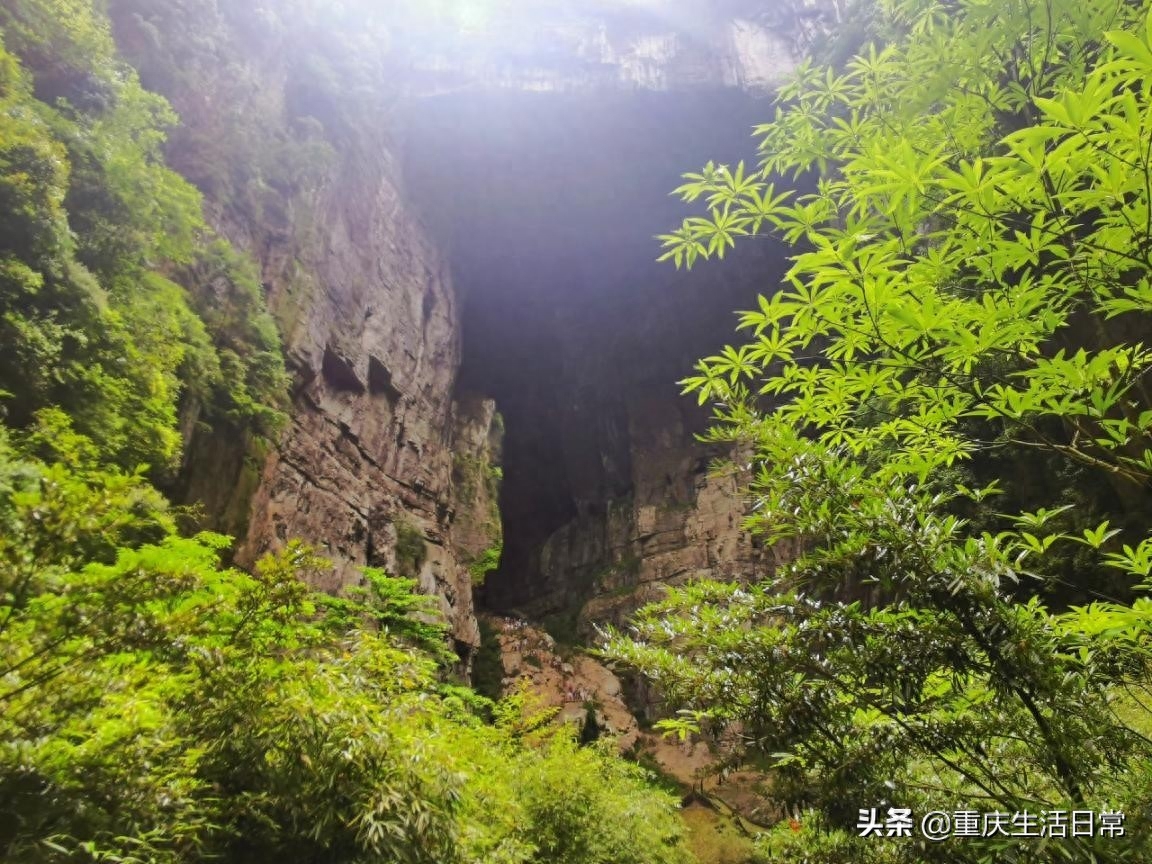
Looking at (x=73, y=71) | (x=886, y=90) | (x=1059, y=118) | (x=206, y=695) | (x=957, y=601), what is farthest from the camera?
(x=73, y=71)

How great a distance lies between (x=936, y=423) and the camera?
155 cm

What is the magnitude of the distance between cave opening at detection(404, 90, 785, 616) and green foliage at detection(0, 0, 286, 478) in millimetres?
13197

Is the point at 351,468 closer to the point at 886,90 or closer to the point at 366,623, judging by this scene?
the point at 366,623

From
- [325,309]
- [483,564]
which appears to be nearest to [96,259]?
[325,309]

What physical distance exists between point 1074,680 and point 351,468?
1371cm

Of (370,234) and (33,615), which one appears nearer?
(33,615)

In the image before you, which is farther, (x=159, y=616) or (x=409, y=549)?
(x=409, y=549)

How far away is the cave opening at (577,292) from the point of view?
21.8 m

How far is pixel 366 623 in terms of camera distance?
10617mm

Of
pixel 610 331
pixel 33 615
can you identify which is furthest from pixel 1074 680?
pixel 610 331

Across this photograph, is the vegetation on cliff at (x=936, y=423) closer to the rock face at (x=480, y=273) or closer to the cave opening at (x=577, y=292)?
the rock face at (x=480, y=273)

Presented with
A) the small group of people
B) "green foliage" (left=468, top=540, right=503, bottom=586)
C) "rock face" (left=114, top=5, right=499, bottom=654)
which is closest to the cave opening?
"rock face" (left=114, top=5, right=499, bottom=654)

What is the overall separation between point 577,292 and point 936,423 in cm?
2567

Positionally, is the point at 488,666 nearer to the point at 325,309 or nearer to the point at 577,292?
the point at 325,309
